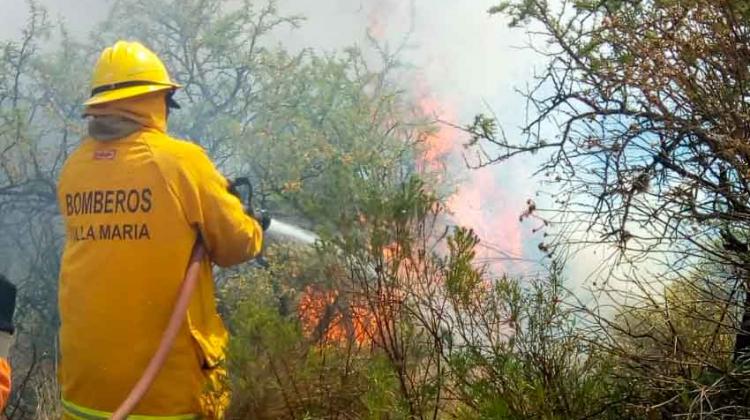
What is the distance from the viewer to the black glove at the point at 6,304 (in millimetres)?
1848

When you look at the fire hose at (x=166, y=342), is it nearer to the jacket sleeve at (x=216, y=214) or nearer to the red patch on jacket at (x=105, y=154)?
the jacket sleeve at (x=216, y=214)

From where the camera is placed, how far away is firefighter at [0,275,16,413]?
184 centimetres

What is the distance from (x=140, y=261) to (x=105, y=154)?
1.35 feet

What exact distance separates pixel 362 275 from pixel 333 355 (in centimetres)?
30

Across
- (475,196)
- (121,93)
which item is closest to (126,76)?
(121,93)

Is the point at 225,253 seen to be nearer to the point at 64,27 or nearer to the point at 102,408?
the point at 102,408

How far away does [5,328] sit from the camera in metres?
1.86

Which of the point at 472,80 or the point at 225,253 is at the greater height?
the point at 472,80

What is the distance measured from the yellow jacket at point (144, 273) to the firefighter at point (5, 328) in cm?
Answer: 61

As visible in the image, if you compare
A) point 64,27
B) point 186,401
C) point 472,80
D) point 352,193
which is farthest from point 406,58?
point 186,401

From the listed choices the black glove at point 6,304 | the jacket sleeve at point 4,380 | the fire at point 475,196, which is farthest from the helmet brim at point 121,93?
the fire at point 475,196

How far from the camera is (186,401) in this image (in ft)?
8.14

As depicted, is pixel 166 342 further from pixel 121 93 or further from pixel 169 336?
pixel 121 93

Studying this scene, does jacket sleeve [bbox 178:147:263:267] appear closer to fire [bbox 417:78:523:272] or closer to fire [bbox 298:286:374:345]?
fire [bbox 298:286:374:345]
